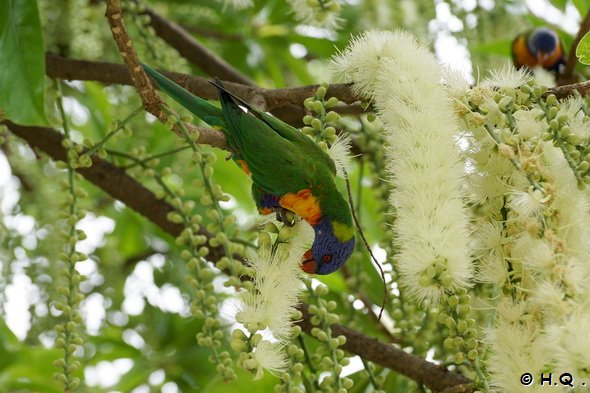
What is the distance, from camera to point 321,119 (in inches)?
51.8

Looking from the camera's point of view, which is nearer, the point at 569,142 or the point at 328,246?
the point at 569,142

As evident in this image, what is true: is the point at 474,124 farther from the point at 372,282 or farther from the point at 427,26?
the point at 427,26

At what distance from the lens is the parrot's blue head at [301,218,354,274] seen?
1.33 m

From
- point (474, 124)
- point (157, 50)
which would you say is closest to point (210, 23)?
point (157, 50)

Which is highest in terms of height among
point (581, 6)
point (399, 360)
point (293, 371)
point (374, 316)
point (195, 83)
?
point (581, 6)

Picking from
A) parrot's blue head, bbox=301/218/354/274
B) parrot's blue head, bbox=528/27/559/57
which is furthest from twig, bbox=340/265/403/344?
parrot's blue head, bbox=528/27/559/57

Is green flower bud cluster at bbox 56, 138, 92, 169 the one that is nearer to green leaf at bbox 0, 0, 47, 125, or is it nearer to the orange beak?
green leaf at bbox 0, 0, 47, 125

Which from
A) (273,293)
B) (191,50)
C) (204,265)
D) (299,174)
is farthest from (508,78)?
(191,50)

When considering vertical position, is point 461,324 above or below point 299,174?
below

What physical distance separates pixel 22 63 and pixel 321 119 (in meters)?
0.69

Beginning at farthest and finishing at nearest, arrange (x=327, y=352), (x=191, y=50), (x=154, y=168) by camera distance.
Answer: (x=191, y=50)
(x=154, y=168)
(x=327, y=352)

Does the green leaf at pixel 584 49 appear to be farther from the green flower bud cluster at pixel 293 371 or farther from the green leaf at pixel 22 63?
the green leaf at pixel 22 63

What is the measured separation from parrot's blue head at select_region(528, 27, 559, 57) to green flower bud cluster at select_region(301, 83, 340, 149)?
134cm

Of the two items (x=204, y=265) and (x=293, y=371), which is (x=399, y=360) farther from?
(x=204, y=265)
